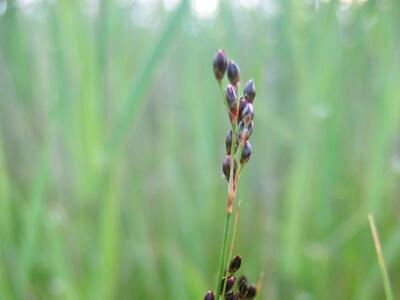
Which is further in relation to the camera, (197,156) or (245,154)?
(197,156)

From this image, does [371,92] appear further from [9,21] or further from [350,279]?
[9,21]

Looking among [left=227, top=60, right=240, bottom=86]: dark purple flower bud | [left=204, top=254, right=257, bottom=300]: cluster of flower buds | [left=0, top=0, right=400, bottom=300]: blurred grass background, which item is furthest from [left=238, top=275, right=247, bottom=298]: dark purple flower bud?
[left=0, top=0, right=400, bottom=300]: blurred grass background

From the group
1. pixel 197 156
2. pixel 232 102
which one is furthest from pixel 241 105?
pixel 197 156

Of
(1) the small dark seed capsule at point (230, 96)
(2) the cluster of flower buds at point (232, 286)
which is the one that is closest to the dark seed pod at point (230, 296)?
(2) the cluster of flower buds at point (232, 286)

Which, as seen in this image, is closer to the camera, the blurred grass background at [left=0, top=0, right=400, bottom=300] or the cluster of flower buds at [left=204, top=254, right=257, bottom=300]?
the cluster of flower buds at [left=204, top=254, right=257, bottom=300]

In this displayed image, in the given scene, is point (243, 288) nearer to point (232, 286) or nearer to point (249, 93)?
point (232, 286)

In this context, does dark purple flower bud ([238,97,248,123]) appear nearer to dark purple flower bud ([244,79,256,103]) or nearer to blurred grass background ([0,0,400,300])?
dark purple flower bud ([244,79,256,103])

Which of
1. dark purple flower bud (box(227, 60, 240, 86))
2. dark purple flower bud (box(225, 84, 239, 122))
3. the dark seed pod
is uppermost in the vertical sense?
dark purple flower bud (box(227, 60, 240, 86))

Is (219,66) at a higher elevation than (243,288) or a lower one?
higher
